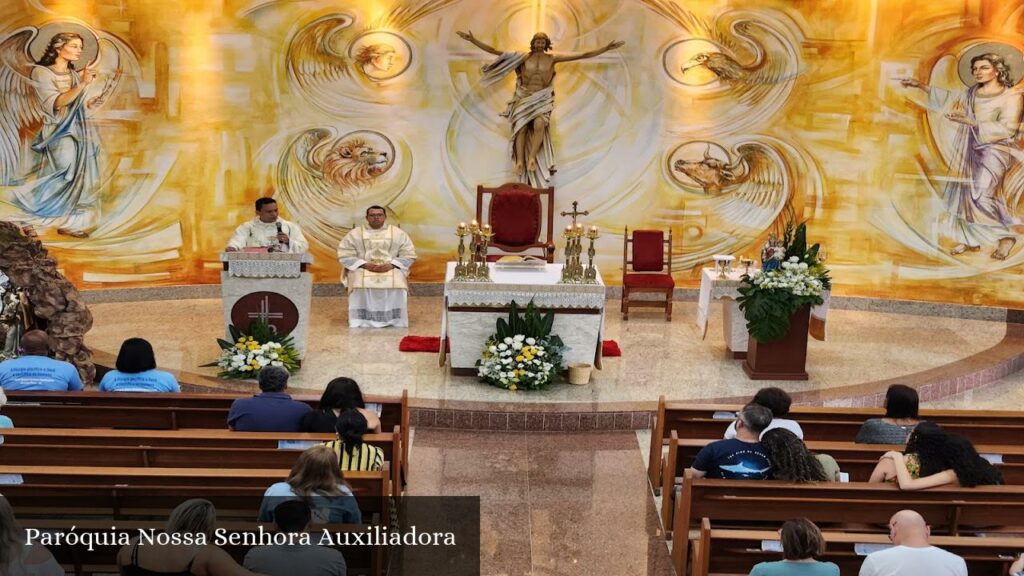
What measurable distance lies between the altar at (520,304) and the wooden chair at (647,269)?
2.59 meters

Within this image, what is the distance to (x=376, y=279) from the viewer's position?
38.8 ft

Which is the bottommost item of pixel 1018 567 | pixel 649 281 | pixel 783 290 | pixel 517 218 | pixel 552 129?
pixel 1018 567

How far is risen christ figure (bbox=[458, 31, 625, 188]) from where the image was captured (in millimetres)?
12898

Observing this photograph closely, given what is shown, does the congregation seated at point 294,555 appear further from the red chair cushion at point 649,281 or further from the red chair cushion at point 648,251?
the red chair cushion at point 648,251

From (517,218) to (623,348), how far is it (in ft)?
7.52

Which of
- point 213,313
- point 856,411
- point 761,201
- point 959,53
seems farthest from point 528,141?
point 856,411

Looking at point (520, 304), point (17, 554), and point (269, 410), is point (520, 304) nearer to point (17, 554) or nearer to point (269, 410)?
point (269, 410)

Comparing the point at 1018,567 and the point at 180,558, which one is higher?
the point at 180,558

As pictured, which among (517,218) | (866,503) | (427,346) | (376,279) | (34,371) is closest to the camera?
(866,503)

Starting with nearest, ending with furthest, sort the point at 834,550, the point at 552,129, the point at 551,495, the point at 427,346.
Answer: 1. the point at 834,550
2. the point at 551,495
3. the point at 427,346
4. the point at 552,129

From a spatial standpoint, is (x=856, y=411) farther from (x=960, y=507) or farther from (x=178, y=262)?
(x=178, y=262)

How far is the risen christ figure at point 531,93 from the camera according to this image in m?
12.9

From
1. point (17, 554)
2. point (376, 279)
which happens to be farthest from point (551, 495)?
point (376, 279)

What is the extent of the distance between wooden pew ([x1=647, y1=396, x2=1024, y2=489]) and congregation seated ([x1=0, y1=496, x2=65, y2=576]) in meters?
4.28
